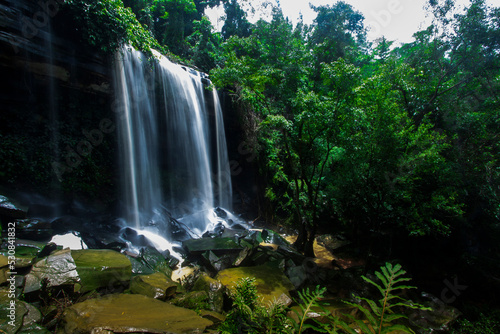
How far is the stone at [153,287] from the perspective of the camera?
13.0 ft

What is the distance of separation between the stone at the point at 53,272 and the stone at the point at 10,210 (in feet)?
10.5

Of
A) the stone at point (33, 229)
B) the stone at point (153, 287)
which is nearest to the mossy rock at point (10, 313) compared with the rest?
the stone at point (153, 287)

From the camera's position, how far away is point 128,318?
9.58 ft

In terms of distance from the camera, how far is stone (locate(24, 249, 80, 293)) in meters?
3.53

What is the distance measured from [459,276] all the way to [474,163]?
139 inches

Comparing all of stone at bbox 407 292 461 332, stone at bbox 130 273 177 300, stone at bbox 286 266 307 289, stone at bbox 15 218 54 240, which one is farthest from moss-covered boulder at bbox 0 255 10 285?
stone at bbox 407 292 461 332

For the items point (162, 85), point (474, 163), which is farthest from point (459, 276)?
point (162, 85)

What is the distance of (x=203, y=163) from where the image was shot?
524 inches

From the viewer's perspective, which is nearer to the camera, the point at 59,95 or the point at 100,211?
the point at 59,95

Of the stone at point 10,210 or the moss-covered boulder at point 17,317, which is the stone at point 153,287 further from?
the stone at point 10,210

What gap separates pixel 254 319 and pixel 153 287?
2.26 m

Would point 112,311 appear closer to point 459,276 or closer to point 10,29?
point 10,29

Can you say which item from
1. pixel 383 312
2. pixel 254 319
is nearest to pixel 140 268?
pixel 254 319

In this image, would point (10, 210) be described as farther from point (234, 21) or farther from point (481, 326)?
point (234, 21)
